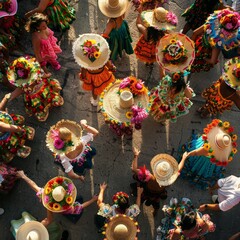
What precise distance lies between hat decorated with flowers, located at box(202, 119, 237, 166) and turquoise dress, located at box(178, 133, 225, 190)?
386 mm

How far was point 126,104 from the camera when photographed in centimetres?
546

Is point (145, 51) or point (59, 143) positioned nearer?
point (59, 143)

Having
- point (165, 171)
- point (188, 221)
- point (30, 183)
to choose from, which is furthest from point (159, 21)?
point (30, 183)

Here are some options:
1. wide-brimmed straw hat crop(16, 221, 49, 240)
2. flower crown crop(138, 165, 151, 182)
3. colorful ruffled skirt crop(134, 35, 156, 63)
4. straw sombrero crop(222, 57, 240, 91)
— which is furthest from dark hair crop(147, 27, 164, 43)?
wide-brimmed straw hat crop(16, 221, 49, 240)

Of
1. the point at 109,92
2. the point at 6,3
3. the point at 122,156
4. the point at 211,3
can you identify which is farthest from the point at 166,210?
the point at 6,3

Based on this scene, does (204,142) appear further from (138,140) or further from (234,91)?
(138,140)

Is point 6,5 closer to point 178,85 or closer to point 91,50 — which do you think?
point 91,50

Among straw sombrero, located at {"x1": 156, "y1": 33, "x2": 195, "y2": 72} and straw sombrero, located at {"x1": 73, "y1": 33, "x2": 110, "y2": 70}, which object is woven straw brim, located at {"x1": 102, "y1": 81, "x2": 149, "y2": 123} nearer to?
straw sombrero, located at {"x1": 73, "y1": 33, "x2": 110, "y2": 70}

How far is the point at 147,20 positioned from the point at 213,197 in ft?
11.3

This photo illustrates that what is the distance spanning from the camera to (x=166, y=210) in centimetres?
566

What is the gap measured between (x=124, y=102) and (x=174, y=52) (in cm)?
121

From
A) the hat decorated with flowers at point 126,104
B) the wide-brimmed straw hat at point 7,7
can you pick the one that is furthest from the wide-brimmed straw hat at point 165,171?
the wide-brimmed straw hat at point 7,7

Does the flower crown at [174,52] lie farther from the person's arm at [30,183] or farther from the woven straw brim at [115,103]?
the person's arm at [30,183]

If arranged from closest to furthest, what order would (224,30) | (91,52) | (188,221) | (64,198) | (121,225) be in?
(121,225) → (188,221) → (64,198) → (91,52) → (224,30)
